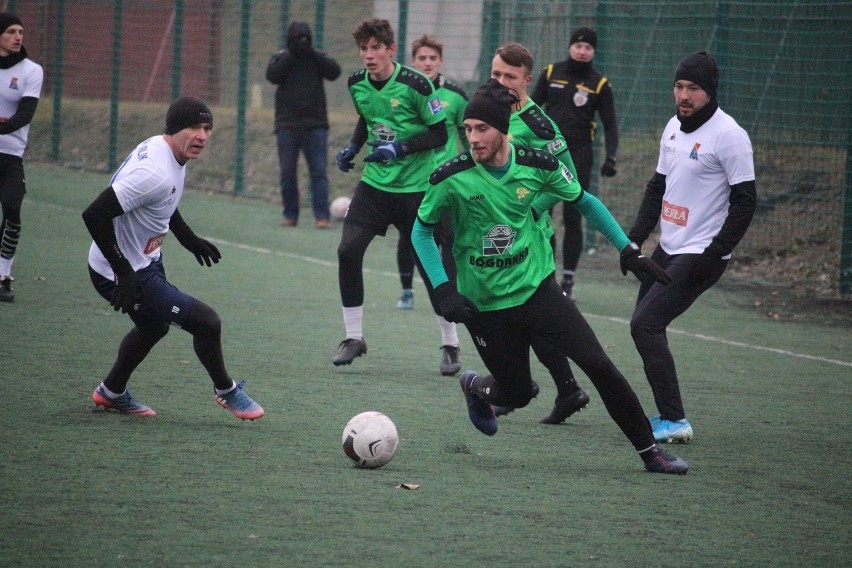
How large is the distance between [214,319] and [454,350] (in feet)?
8.49

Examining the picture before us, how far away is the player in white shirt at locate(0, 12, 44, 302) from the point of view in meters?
10.2

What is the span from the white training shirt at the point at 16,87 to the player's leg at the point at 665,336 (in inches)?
235

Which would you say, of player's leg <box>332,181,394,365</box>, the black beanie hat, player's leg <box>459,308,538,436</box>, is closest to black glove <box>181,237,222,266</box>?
player's leg <box>459,308,538,436</box>

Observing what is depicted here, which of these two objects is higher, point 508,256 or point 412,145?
point 412,145

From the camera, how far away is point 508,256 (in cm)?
581

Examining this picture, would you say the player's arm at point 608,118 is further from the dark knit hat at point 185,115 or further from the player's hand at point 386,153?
A: the dark knit hat at point 185,115

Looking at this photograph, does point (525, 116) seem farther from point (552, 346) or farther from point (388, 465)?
point (388, 465)

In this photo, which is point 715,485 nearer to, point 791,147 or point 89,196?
point 791,147

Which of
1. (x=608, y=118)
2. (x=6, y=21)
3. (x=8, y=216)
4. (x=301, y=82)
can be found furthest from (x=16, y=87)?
(x=301, y=82)

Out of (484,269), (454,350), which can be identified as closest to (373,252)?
(454,350)

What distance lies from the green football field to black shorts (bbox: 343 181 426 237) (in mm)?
1027

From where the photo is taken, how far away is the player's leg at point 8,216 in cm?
1017

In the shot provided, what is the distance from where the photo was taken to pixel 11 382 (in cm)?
723

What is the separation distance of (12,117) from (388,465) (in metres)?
5.83
